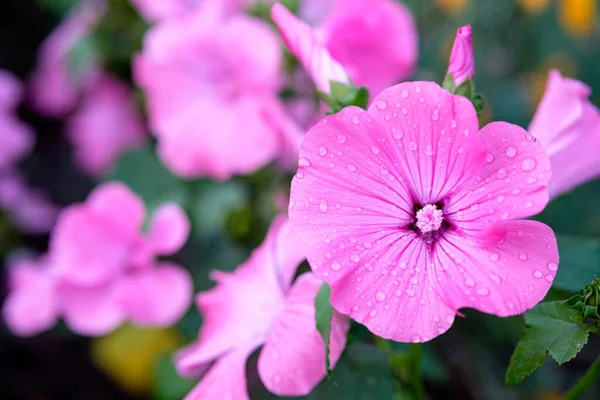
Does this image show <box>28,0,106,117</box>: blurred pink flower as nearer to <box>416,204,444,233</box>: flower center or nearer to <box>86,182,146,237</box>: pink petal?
<box>86,182,146,237</box>: pink petal

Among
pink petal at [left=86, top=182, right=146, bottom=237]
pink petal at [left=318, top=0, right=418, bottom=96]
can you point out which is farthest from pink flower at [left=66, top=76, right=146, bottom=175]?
pink petal at [left=318, top=0, right=418, bottom=96]

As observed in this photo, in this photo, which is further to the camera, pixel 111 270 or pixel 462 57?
pixel 111 270

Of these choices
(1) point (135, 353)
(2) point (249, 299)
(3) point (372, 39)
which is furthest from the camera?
(1) point (135, 353)

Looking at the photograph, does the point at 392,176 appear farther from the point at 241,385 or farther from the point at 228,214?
the point at 228,214

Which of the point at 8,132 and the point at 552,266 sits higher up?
the point at 552,266

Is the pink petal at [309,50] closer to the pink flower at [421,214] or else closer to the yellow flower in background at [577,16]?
the pink flower at [421,214]

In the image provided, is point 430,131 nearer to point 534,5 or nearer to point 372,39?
point 372,39

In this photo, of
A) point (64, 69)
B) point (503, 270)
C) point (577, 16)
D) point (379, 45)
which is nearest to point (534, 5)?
point (577, 16)

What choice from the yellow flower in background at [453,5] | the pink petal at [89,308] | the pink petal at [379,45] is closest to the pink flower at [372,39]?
the pink petal at [379,45]
